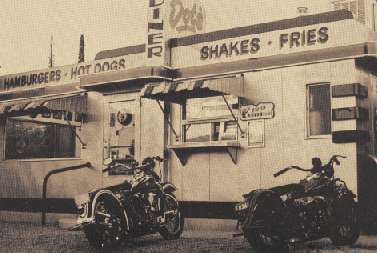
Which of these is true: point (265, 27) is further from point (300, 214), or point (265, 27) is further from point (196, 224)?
point (300, 214)

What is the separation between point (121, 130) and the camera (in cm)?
1334

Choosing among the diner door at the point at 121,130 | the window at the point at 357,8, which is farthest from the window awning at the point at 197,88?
the window at the point at 357,8

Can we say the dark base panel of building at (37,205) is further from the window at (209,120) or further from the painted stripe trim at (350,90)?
the painted stripe trim at (350,90)

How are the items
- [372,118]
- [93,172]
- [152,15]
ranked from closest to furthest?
[372,118] → [152,15] → [93,172]

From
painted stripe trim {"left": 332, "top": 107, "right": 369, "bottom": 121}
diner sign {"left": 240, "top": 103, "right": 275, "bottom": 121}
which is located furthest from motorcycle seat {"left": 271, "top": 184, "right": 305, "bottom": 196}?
diner sign {"left": 240, "top": 103, "right": 275, "bottom": 121}

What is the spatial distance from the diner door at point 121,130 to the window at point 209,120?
4.59ft

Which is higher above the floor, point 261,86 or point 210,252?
point 261,86

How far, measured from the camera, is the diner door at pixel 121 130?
13.1m

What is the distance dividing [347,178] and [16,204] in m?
8.99

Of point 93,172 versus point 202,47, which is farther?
point 93,172

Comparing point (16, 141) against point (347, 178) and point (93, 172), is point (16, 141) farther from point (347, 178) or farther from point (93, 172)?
point (347, 178)

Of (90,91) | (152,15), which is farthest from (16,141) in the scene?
(152,15)

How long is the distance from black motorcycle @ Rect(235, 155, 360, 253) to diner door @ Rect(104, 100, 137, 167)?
5.61 meters

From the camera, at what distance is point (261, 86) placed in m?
11.4
